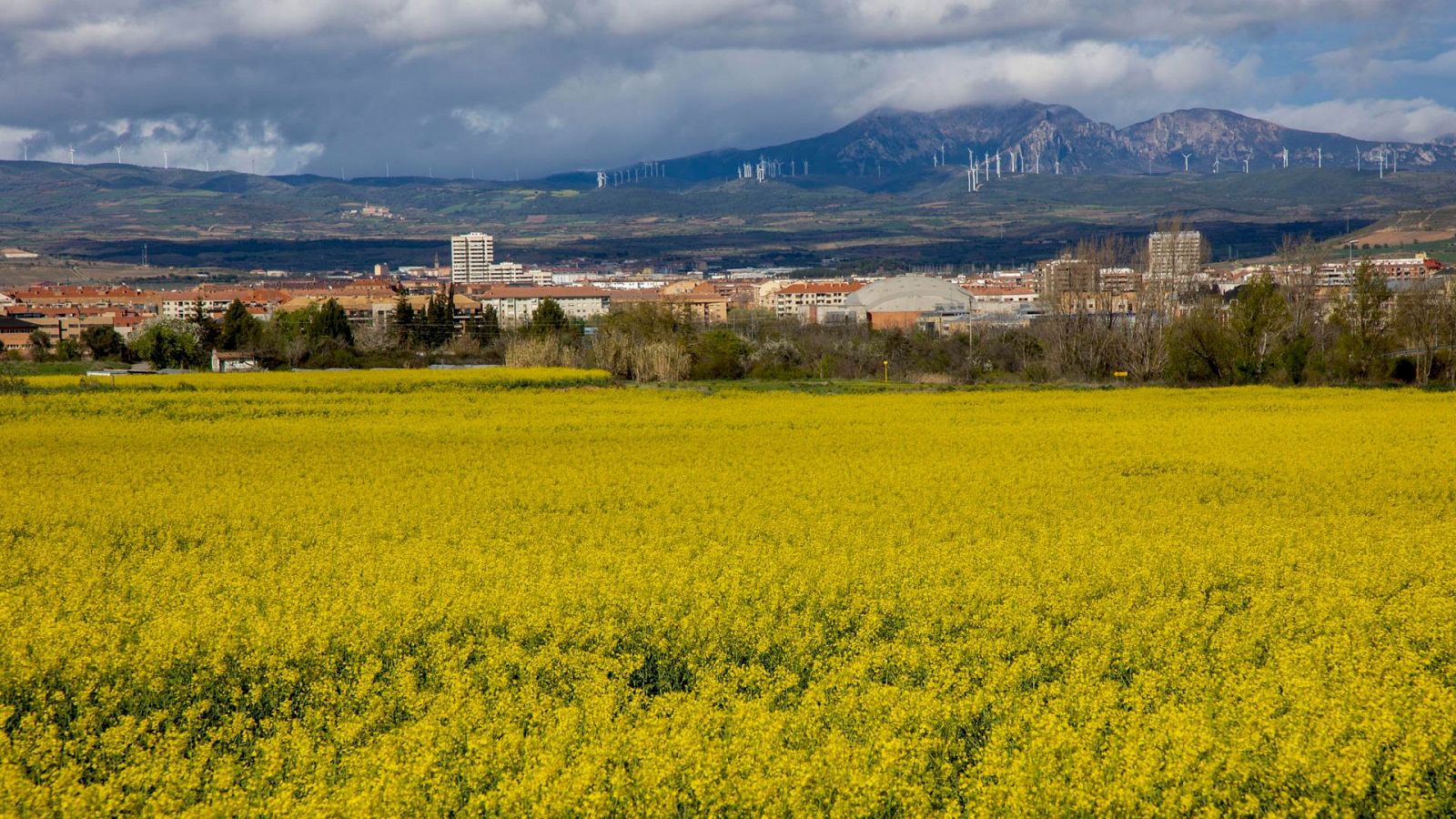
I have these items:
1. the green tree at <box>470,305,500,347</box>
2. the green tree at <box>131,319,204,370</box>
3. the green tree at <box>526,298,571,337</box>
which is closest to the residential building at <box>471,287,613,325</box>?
the green tree at <box>470,305,500,347</box>

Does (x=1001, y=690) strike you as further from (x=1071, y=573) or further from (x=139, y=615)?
(x=139, y=615)

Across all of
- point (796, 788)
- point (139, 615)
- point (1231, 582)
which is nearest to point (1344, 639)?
point (1231, 582)

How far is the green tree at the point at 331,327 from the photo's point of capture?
75000 millimetres

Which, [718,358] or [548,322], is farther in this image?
[548,322]

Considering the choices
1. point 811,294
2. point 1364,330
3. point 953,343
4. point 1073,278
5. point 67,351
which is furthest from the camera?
point 811,294

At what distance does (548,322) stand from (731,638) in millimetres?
69541

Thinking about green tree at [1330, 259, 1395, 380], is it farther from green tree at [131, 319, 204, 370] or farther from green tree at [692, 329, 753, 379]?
green tree at [131, 319, 204, 370]

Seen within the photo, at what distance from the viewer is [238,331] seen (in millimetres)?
74938

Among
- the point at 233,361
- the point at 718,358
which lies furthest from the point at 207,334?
the point at 718,358

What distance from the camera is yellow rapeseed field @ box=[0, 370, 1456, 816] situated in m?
7.58

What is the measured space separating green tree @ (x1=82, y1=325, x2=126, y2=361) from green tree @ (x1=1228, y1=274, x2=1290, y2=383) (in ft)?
209

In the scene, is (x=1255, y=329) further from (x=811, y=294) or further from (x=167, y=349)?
(x=811, y=294)

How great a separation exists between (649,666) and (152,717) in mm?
3896

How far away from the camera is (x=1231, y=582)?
1277 cm
